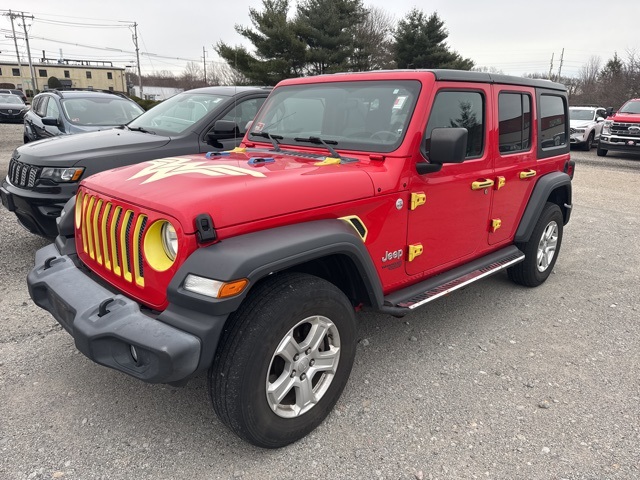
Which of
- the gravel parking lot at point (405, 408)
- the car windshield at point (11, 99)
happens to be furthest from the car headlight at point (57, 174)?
the car windshield at point (11, 99)

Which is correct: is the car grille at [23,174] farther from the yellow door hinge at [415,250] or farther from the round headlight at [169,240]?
the yellow door hinge at [415,250]

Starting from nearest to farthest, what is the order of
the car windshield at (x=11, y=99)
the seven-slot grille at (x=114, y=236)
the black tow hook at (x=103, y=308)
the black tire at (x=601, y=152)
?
the black tow hook at (x=103, y=308) < the seven-slot grille at (x=114, y=236) < the black tire at (x=601, y=152) < the car windshield at (x=11, y=99)

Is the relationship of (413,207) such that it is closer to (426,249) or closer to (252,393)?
(426,249)

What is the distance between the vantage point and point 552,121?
4547 mm

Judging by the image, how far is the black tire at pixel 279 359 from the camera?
2.19m

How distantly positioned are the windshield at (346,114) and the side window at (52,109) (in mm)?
6165

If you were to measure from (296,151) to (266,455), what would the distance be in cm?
199

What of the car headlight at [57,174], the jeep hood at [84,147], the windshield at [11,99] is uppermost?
A: the windshield at [11,99]

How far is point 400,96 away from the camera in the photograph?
10.4ft

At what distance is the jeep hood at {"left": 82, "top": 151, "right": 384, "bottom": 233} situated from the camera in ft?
7.29

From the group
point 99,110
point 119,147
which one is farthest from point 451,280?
point 99,110

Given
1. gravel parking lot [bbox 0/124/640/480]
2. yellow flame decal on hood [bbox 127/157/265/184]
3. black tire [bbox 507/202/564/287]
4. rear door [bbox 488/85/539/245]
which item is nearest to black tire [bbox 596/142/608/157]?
black tire [bbox 507/202/564/287]

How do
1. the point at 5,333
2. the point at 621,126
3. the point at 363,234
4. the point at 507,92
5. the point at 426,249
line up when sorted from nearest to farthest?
the point at 363,234 < the point at 426,249 < the point at 5,333 < the point at 507,92 < the point at 621,126

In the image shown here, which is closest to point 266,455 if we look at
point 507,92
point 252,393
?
point 252,393
